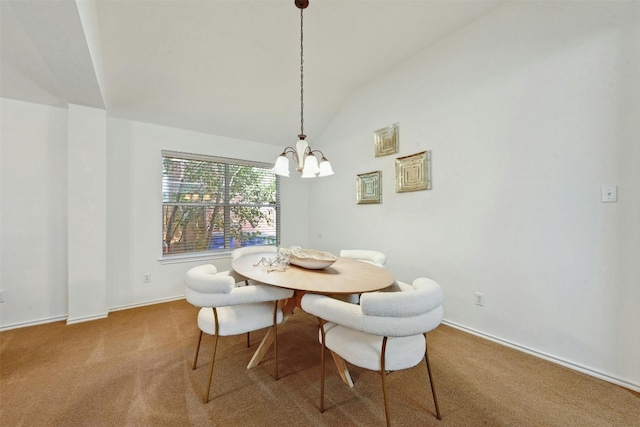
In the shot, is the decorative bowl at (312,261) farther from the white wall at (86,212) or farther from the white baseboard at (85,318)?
the white baseboard at (85,318)

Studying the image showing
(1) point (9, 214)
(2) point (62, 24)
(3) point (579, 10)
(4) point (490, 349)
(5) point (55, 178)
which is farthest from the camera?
(5) point (55, 178)

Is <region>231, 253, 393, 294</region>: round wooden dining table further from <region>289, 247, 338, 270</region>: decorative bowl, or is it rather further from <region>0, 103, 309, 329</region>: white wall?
<region>0, 103, 309, 329</region>: white wall

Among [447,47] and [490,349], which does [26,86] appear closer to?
[447,47]

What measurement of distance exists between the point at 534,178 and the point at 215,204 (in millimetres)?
3738

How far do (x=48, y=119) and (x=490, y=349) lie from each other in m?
4.91

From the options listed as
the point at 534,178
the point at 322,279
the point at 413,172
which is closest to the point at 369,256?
the point at 322,279

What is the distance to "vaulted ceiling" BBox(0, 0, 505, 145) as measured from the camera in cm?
180

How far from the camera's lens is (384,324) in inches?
43.9

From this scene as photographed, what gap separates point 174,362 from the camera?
1.90 m

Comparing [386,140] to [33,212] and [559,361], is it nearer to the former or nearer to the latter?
[559,361]

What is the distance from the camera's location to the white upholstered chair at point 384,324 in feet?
3.65

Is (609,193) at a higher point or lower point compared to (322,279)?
higher

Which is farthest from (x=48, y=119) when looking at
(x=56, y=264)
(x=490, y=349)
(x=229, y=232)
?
(x=490, y=349)

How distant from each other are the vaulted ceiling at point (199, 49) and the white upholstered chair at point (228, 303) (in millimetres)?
1786
